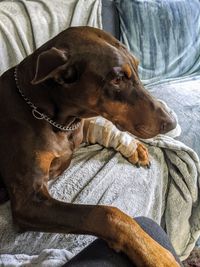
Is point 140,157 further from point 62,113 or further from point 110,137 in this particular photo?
point 62,113

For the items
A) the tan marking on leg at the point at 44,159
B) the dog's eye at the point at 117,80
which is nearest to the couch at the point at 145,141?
the tan marking on leg at the point at 44,159

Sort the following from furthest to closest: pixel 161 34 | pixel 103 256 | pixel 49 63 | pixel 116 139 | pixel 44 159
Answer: pixel 161 34 < pixel 116 139 < pixel 44 159 < pixel 49 63 < pixel 103 256

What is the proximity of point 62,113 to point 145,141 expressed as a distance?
447 mm

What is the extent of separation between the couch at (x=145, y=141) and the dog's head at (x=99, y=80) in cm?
26

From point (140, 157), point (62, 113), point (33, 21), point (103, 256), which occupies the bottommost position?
point (140, 157)

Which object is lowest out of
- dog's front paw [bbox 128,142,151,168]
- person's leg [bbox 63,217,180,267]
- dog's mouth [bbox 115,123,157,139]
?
dog's front paw [bbox 128,142,151,168]

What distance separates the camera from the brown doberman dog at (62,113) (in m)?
1.23

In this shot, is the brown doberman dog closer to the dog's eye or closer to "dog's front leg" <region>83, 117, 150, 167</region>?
the dog's eye

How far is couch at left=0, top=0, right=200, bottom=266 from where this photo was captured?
4.52ft

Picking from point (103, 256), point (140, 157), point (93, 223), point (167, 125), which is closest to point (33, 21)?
Answer: point (140, 157)

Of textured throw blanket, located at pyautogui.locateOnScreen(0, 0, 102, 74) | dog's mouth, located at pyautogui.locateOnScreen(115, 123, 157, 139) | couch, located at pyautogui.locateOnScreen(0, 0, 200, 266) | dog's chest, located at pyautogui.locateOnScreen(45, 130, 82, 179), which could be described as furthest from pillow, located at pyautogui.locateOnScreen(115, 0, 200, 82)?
dog's mouth, located at pyautogui.locateOnScreen(115, 123, 157, 139)

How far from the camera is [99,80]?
129 centimetres

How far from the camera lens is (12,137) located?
139cm

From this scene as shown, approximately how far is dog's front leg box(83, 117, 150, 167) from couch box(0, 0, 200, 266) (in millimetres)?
31
